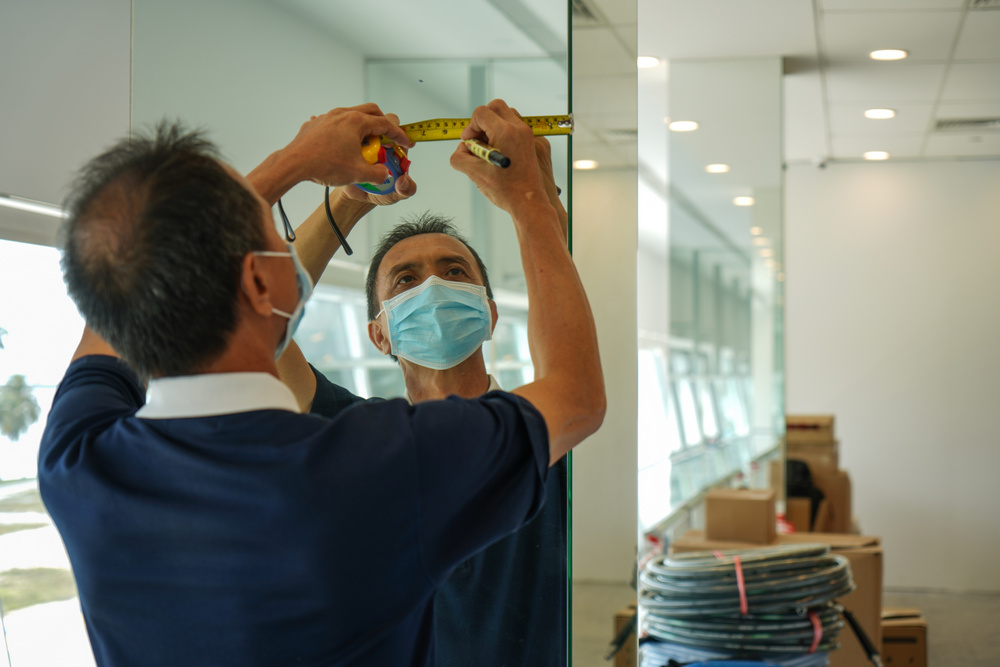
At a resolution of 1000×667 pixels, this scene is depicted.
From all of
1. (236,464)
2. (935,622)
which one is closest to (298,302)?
(236,464)

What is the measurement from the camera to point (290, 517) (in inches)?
30.5

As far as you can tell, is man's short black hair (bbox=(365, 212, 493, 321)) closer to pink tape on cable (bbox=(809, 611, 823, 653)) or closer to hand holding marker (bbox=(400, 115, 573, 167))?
hand holding marker (bbox=(400, 115, 573, 167))

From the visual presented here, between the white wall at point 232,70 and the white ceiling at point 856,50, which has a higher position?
the white ceiling at point 856,50

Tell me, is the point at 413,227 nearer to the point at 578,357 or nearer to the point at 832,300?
the point at 578,357

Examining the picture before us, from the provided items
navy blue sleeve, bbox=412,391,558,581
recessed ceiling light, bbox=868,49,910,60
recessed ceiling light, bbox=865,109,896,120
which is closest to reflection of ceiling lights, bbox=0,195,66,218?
navy blue sleeve, bbox=412,391,558,581

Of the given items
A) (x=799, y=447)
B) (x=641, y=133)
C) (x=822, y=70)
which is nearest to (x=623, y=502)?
(x=822, y=70)

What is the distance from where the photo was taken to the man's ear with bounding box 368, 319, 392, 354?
1212 millimetres

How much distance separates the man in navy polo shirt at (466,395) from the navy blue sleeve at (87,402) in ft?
0.77

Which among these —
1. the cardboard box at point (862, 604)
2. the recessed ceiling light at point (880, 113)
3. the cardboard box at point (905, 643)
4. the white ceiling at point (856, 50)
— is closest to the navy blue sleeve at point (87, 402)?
the cardboard box at point (862, 604)

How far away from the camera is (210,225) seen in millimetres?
807

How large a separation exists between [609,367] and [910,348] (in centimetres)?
669

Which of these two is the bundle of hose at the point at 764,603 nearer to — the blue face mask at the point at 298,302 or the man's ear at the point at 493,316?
the man's ear at the point at 493,316

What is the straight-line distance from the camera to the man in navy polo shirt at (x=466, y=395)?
1067 mm

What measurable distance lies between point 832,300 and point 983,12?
131 inches
